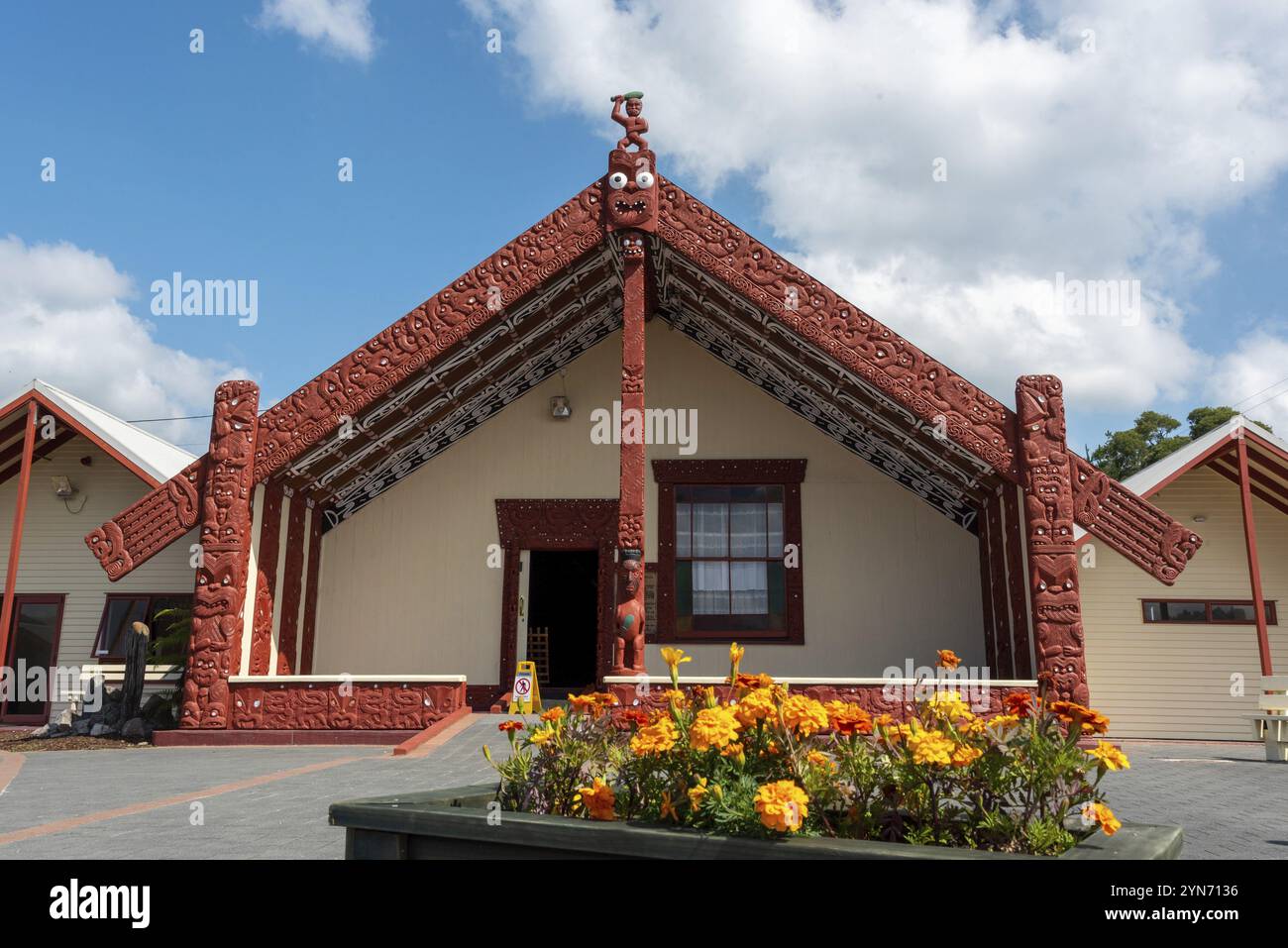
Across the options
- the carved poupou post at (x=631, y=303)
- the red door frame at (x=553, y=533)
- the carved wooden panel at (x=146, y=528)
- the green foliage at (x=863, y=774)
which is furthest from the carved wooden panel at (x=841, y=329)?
the green foliage at (x=863, y=774)

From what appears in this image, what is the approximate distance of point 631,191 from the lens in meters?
10.4

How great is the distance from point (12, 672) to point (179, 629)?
11.2 ft

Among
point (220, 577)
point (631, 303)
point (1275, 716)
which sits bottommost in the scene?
point (1275, 716)

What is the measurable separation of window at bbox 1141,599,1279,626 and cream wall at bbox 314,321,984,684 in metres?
2.39

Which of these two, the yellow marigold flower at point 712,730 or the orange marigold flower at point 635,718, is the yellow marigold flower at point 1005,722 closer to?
the yellow marigold flower at point 712,730

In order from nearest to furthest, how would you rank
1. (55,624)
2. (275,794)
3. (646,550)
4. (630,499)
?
1. (275,794)
2. (630,499)
3. (646,550)
4. (55,624)

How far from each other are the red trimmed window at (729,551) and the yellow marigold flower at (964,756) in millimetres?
10044

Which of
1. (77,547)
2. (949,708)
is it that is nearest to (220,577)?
(77,547)

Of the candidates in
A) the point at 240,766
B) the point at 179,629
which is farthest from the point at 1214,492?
the point at 179,629

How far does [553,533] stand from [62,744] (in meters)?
6.55

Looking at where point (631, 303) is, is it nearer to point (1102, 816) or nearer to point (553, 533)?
point (553, 533)

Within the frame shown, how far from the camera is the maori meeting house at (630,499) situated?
9.70 metres

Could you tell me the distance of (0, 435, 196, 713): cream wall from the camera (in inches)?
523
